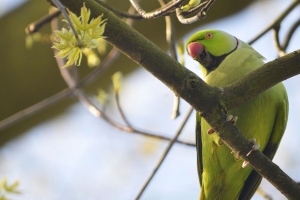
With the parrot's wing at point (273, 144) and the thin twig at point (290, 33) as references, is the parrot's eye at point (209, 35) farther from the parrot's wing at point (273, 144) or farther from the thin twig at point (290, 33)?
the parrot's wing at point (273, 144)

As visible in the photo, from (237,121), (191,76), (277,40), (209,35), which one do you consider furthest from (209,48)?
(191,76)

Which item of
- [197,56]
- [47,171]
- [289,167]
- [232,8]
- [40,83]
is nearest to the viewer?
[197,56]

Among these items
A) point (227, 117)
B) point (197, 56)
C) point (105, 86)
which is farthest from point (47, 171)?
point (227, 117)

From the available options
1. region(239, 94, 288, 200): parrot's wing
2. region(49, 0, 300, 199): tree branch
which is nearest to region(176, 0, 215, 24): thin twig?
region(49, 0, 300, 199): tree branch

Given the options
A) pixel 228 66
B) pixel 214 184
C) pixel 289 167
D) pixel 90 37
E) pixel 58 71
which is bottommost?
pixel 90 37

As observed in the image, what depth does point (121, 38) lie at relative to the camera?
4.29 ft

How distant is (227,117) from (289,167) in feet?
10.1

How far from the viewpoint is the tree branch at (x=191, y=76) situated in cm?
131

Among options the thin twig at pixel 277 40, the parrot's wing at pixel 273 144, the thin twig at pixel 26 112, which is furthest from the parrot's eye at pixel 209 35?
the thin twig at pixel 26 112

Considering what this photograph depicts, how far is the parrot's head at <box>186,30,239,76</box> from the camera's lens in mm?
2387

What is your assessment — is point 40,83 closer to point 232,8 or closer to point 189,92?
point 232,8

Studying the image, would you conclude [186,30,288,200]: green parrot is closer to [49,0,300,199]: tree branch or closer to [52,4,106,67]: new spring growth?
[49,0,300,199]: tree branch

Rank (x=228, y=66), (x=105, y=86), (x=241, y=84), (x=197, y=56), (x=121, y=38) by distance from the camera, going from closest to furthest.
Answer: (x=121, y=38) < (x=241, y=84) < (x=228, y=66) < (x=197, y=56) < (x=105, y=86)

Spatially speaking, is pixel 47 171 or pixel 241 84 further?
pixel 47 171
